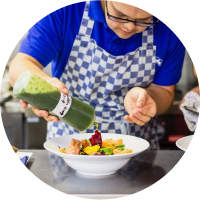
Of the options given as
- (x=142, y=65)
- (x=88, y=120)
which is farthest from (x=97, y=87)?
(x=88, y=120)

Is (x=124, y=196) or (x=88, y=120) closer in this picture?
(x=124, y=196)

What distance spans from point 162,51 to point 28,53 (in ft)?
2.83

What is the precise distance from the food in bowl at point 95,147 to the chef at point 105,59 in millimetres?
170

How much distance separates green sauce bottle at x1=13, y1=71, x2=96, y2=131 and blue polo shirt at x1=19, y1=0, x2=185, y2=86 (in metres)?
0.46

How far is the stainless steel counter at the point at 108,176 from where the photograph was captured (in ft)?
3.66

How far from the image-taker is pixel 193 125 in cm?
156

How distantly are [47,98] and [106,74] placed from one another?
0.66 meters

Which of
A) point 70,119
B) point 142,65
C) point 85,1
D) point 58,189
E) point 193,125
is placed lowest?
point 58,189

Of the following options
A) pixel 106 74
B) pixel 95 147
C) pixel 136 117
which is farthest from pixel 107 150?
pixel 106 74

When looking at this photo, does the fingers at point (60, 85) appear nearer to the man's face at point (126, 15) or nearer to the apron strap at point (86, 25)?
the man's face at point (126, 15)

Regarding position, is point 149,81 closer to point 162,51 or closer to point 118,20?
point 162,51

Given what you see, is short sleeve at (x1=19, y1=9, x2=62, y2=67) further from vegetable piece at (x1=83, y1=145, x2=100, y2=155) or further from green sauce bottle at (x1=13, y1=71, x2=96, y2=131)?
vegetable piece at (x1=83, y1=145, x2=100, y2=155)

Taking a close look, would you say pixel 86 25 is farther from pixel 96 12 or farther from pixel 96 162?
pixel 96 162

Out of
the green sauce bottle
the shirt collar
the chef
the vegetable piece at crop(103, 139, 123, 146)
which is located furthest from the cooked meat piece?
the shirt collar
